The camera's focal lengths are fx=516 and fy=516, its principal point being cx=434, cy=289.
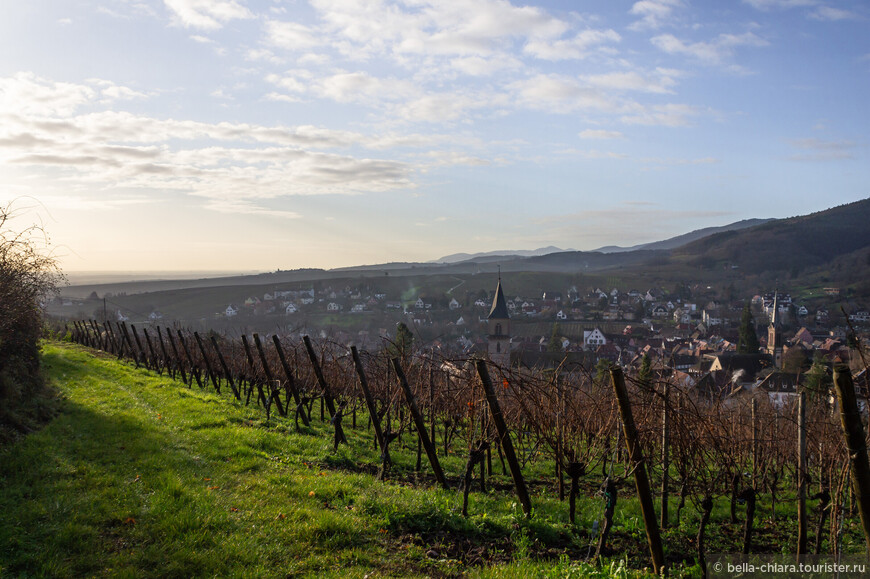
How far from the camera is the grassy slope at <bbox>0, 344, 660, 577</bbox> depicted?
14.2 ft

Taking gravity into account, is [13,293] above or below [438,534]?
above

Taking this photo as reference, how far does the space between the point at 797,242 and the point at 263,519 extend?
191 metres

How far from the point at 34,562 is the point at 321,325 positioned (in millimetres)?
89011

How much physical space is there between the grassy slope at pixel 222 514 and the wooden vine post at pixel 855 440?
7.32 feet

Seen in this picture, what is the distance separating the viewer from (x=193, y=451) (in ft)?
25.1

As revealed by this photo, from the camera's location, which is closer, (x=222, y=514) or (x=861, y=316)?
(x=222, y=514)

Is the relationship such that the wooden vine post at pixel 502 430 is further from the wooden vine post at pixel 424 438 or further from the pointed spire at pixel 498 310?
the pointed spire at pixel 498 310

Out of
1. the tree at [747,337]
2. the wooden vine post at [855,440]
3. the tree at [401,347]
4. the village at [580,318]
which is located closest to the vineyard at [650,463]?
the wooden vine post at [855,440]

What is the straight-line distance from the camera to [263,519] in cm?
517

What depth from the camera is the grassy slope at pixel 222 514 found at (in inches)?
171

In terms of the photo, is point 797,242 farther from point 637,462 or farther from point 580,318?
point 637,462

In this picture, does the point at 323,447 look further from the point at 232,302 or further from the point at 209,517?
the point at 232,302

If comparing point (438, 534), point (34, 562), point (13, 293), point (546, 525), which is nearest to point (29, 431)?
point (13, 293)

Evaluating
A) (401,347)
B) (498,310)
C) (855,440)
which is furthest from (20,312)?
(498,310)
